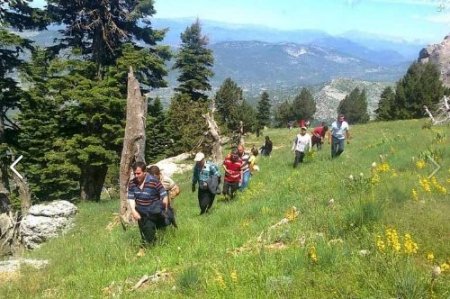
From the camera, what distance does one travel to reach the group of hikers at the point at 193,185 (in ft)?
31.4

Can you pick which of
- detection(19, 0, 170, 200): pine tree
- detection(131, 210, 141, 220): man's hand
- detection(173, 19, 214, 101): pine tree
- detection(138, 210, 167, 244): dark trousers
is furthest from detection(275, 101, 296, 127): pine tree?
detection(131, 210, 141, 220): man's hand

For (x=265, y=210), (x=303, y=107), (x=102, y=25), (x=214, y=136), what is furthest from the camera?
(x=303, y=107)

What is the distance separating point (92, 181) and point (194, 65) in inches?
1183

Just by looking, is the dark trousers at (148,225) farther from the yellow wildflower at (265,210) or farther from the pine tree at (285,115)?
the pine tree at (285,115)

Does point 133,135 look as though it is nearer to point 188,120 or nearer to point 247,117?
point 188,120

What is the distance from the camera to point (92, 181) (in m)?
28.5

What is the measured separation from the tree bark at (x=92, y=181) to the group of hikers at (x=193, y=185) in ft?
36.2

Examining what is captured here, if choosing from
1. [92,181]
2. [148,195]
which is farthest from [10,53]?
[148,195]

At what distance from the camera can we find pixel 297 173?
16.7m

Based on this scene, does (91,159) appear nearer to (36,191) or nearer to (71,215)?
(71,215)

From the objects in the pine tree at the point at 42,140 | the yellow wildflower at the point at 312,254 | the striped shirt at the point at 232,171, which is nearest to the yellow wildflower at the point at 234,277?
the yellow wildflower at the point at 312,254

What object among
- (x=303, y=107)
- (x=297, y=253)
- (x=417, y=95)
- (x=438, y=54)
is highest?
(x=297, y=253)

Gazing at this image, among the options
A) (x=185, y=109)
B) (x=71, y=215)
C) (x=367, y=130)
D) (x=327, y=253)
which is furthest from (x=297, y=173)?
(x=185, y=109)

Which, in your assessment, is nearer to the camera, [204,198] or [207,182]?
[207,182]
